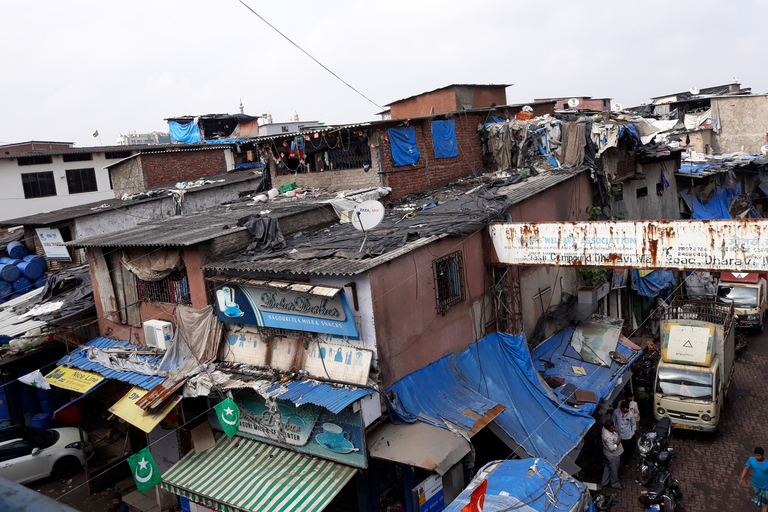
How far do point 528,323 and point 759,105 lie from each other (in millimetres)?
31603

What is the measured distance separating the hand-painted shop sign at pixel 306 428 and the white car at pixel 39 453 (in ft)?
22.3

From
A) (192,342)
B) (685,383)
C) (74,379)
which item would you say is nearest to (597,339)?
(685,383)

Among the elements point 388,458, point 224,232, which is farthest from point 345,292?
point 224,232

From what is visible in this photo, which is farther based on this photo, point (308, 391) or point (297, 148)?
point (297, 148)

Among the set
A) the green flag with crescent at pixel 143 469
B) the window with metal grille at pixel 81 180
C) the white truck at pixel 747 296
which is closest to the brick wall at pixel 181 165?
the window with metal grille at pixel 81 180

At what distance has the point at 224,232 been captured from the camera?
42.3ft

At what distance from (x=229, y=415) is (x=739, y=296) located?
19853mm

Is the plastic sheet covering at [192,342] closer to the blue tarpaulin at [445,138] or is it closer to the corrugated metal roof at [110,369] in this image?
the corrugated metal roof at [110,369]

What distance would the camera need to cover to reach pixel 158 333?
1318cm

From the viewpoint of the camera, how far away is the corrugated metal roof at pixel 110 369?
12.5 m

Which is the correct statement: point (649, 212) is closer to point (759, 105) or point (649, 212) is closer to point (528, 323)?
point (528, 323)

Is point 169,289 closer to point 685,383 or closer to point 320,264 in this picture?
point 320,264

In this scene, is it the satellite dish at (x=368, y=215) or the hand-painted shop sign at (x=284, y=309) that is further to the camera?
the satellite dish at (x=368, y=215)

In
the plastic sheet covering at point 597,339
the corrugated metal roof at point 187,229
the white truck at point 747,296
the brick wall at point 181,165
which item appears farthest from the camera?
the brick wall at point 181,165
